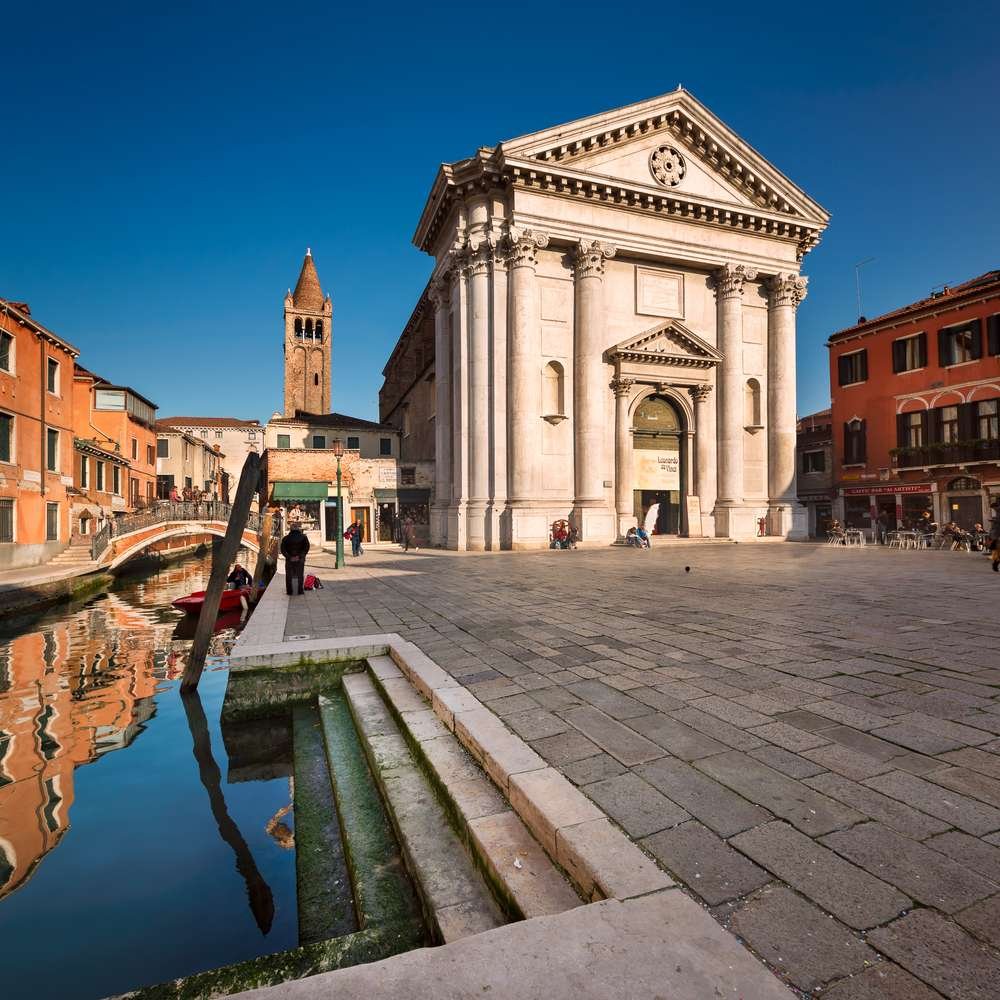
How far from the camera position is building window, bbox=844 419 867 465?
90.5 feet

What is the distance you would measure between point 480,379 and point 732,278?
1157 centimetres

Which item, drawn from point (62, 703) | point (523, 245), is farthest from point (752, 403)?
point (62, 703)

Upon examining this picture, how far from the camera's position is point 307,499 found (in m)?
29.1

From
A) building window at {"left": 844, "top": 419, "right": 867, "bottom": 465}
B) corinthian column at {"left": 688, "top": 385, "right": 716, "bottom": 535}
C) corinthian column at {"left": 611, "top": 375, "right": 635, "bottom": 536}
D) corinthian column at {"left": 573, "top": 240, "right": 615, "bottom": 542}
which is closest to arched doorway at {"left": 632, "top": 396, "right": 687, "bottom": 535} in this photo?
corinthian column at {"left": 688, "top": 385, "right": 716, "bottom": 535}

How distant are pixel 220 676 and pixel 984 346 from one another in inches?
1134

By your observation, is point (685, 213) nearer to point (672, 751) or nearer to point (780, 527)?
point (780, 527)

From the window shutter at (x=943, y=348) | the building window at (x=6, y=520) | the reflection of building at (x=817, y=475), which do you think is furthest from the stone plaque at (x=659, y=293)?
the building window at (x=6, y=520)

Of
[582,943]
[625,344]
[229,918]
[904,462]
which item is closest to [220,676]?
[229,918]

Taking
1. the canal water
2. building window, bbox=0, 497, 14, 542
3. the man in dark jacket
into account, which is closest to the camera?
the canal water

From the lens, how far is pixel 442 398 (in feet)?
78.7

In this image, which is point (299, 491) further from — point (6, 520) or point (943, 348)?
point (943, 348)

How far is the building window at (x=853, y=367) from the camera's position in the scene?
27.4 m

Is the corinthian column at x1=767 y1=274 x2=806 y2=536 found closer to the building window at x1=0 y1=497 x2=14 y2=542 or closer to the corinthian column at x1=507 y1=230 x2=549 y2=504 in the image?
the corinthian column at x1=507 y1=230 x2=549 y2=504

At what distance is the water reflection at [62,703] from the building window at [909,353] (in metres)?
28.9
